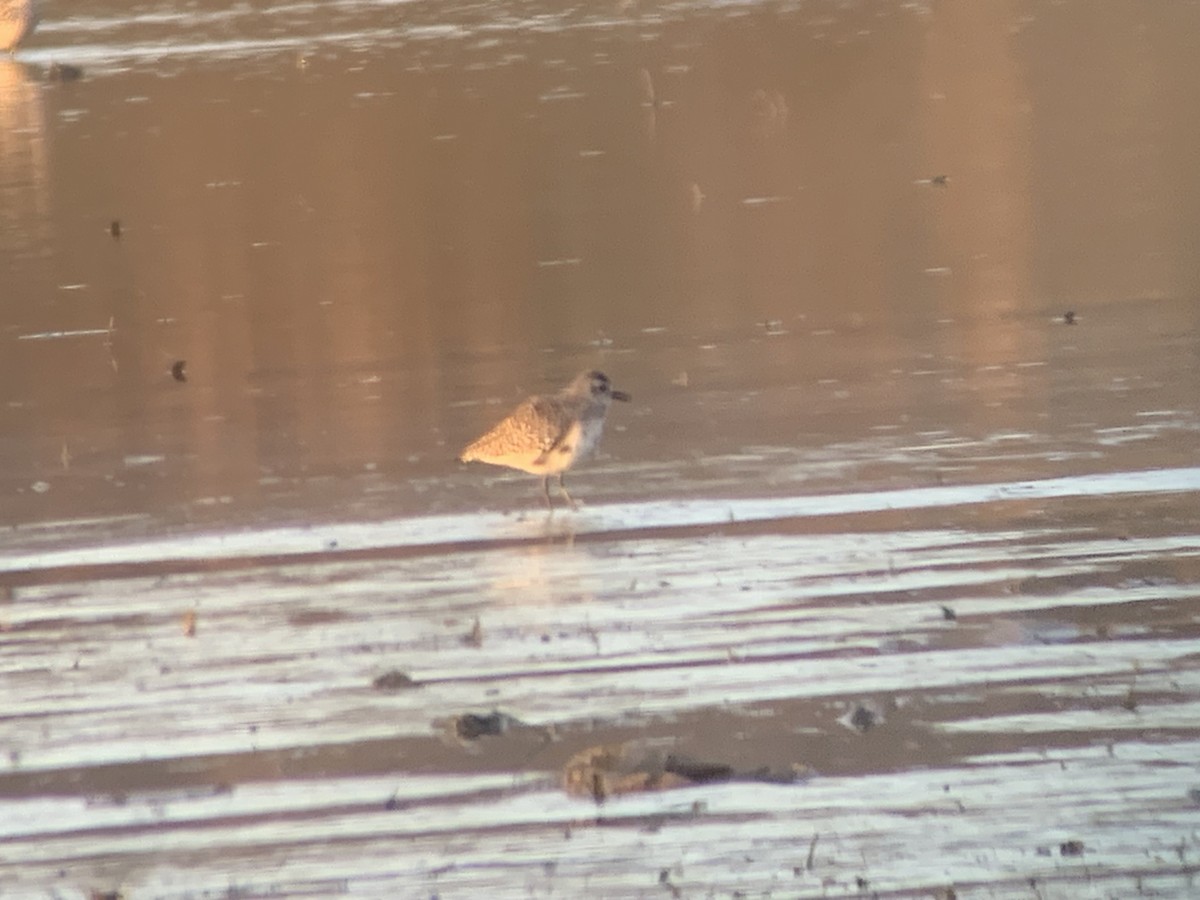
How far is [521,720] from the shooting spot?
6.45 m

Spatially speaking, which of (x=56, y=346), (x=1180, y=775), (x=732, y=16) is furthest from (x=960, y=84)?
(x=1180, y=775)

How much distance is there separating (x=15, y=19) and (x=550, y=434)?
21.1 metres

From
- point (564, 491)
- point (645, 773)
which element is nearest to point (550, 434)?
point (564, 491)

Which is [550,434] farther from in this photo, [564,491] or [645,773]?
[645,773]

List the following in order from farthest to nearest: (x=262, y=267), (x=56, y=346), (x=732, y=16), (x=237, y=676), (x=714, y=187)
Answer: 1. (x=732, y=16)
2. (x=714, y=187)
3. (x=262, y=267)
4. (x=56, y=346)
5. (x=237, y=676)

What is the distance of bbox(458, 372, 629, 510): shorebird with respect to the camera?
29.8ft

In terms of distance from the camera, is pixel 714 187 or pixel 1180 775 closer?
pixel 1180 775

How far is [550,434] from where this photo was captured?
902 cm

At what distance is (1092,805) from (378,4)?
28231 millimetres

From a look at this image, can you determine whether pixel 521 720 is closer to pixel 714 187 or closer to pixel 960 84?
pixel 714 187

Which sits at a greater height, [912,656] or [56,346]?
[912,656]

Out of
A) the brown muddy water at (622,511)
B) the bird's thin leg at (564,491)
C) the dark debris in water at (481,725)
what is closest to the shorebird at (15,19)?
the brown muddy water at (622,511)

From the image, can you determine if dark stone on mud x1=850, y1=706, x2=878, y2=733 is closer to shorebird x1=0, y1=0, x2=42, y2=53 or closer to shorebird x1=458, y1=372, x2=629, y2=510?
shorebird x1=458, y1=372, x2=629, y2=510

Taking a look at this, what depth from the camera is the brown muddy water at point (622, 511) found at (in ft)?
18.7
